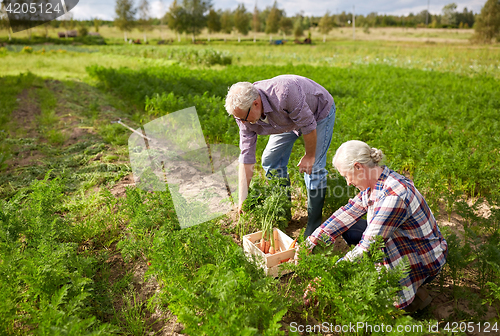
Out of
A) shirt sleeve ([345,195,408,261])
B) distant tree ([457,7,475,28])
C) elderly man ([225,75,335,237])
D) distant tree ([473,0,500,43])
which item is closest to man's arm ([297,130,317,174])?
elderly man ([225,75,335,237])

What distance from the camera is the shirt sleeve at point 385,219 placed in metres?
2.34

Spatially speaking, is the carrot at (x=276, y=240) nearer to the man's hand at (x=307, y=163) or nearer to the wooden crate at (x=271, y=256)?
the wooden crate at (x=271, y=256)

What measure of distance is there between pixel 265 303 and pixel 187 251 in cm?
110

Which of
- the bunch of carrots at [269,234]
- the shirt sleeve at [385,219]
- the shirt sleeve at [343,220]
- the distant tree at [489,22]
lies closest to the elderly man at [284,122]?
the bunch of carrots at [269,234]

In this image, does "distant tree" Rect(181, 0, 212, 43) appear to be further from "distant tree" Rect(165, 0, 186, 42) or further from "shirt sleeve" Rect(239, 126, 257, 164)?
"shirt sleeve" Rect(239, 126, 257, 164)

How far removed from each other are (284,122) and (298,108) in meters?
0.23

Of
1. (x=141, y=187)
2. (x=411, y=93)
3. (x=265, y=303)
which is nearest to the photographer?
(x=265, y=303)

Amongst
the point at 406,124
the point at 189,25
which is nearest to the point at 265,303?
the point at 406,124

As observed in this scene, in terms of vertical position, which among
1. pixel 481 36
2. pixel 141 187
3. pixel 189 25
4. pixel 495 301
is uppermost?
pixel 189 25

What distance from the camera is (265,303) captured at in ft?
6.70

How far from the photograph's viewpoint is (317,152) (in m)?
3.42

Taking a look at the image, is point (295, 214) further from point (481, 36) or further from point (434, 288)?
point (481, 36)

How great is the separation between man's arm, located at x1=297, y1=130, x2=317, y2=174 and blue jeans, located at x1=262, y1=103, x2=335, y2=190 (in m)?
0.09

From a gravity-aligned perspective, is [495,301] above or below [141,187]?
below
